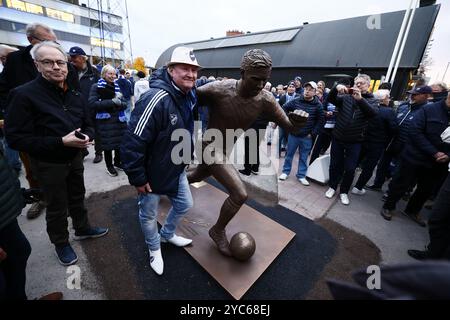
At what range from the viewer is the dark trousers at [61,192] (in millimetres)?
2076

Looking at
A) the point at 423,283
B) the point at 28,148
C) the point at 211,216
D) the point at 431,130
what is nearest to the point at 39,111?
the point at 28,148

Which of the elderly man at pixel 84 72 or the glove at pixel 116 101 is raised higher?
the elderly man at pixel 84 72

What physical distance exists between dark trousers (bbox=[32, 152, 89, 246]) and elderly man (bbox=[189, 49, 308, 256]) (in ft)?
4.76

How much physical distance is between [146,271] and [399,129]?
5.27 m

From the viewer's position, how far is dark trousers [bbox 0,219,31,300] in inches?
63.3

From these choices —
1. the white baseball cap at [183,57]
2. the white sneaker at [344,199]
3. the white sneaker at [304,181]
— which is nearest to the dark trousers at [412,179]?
the white sneaker at [344,199]

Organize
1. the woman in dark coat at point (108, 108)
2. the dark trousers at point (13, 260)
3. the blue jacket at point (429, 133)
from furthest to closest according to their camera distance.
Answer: the woman in dark coat at point (108, 108) < the blue jacket at point (429, 133) < the dark trousers at point (13, 260)

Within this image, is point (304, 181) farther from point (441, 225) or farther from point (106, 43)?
point (106, 43)

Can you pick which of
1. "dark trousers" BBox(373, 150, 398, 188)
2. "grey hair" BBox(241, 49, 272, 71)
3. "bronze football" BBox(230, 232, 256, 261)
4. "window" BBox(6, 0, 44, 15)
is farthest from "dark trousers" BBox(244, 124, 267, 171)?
"window" BBox(6, 0, 44, 15)

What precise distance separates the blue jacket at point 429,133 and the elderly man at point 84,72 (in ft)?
15.1

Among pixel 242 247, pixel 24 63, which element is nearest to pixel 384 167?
pixel 242 247

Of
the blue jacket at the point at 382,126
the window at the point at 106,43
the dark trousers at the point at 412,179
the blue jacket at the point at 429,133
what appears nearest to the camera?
the blue jacket at the point at 429,133

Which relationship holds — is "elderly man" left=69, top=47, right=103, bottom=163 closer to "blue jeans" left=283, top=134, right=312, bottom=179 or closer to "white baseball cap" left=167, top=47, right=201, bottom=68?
"white baseball cap" left=167, top=47, right=201, bottom=68

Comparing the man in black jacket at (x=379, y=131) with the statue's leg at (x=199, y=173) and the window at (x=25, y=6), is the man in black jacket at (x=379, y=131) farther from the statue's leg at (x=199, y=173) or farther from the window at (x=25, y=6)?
the window at (x=25, y=6)
